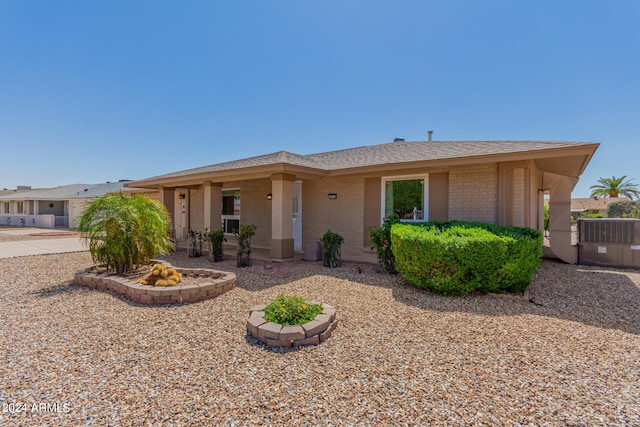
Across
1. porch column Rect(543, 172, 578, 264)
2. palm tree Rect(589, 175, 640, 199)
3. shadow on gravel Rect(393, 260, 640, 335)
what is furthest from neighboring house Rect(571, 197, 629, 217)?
shadow on gravel Rect(393, 260, 640, 335)

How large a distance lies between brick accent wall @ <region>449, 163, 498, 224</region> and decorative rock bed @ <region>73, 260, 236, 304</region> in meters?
5.97

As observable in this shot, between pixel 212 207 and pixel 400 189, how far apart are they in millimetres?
6777

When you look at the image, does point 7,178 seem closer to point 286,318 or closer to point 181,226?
point 181,226

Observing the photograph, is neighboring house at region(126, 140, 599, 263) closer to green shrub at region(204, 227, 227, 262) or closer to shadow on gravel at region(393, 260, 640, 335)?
green shrub at region(204, 227, 227, 262)

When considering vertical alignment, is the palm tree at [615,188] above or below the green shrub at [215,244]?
above

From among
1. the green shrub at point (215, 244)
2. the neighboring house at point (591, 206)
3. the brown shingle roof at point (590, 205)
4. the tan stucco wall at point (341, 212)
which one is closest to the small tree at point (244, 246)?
the green shrub at point (215, 244)

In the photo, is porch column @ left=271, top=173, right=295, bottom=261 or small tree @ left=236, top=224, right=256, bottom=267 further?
porch column @ left=271, top=173, right=295, bottom=261

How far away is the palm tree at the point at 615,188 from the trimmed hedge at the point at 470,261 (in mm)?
40656

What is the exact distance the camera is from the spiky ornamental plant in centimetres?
614

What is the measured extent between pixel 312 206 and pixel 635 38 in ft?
36.3

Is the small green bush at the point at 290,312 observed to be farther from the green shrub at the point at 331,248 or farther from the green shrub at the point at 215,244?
the green shrub at the point at 215,244

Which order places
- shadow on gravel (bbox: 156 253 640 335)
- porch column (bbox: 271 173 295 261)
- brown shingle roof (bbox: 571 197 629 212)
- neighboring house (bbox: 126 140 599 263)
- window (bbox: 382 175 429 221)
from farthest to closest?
brown shingle roof (bbox: 571 197 629 212), porch column (bbox: 271 173 295 261), window (bbox: 382 175 429 221), neighboring house (bbox: 126 140 599 263), shadow on gravel (bbox: 156 253 640 335)

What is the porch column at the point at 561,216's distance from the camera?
9320mm

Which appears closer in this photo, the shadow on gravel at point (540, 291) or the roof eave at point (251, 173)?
the shadow on gravel at point (540, 291)
